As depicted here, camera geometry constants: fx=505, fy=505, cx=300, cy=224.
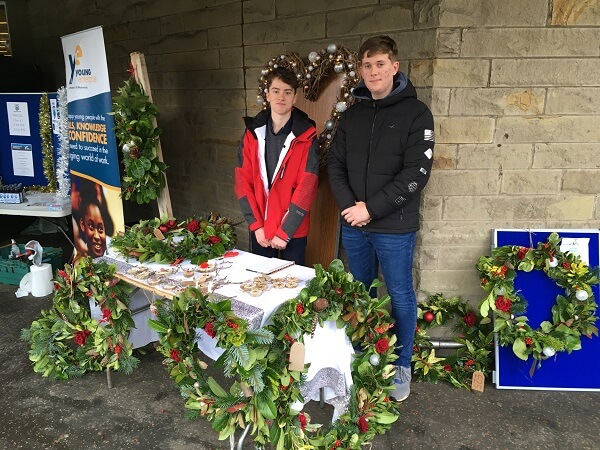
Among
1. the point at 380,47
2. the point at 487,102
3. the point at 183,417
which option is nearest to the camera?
the point at 380,47

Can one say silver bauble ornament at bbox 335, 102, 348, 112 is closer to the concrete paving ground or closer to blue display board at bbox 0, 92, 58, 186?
the concrete paving ground

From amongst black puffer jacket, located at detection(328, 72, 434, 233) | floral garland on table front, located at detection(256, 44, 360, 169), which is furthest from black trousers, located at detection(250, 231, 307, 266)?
floral garland on table front, located at detection(256, 44, 360, 169)

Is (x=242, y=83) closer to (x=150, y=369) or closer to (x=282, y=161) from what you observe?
(x=282, y=161)

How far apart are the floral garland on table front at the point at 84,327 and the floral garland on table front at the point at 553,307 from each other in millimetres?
1913

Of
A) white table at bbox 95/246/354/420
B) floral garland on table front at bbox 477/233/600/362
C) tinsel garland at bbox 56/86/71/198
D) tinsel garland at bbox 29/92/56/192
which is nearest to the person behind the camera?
white table at bbox 95/246/354/420

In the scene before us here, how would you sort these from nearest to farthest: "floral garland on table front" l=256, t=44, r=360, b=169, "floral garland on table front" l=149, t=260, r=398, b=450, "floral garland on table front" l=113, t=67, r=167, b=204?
"floral garland on table front" l=149, t=260, r=398, b=450 < "floral garland on table front" l=256, t=44, r=360, b=169 < "floral garland on table front" l=113, t=67, r=167, b=204

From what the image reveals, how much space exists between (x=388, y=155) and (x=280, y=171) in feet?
2.07

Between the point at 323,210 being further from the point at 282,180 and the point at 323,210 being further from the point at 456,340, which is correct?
the point at 456,340

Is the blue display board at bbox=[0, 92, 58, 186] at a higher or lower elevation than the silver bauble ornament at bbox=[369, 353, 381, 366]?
higher

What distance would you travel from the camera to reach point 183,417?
2.57 m

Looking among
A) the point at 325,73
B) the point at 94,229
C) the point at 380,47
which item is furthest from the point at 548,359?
the point at 94,229

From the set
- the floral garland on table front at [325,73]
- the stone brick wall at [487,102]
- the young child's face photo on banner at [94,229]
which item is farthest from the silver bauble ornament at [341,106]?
the young child's face photo on banner at [94,229]

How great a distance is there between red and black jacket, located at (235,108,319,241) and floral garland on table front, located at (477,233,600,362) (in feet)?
3.49

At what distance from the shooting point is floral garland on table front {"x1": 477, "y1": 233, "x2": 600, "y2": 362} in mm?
2635
